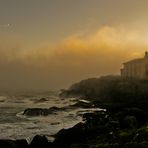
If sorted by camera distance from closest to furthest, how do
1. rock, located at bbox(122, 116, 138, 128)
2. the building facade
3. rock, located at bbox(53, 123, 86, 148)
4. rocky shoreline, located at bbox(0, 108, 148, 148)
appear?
rocky shoreline, located at bbox(0, 108, 148, 148) < rock, located at bbox(53, 123, 86, 148) < rock, located at bbox(122, 116, 138, 128) < the building facade

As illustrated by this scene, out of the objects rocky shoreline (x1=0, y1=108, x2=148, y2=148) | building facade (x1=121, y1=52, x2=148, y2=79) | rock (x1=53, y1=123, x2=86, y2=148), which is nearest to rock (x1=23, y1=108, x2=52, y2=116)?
rocky shoreline (x1=0, y1=108, x2=148, y2=148)

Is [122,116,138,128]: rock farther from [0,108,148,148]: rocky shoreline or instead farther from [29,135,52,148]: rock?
[29,135,52,148]: rock

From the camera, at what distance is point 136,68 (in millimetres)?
119062

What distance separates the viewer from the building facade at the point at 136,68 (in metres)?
112

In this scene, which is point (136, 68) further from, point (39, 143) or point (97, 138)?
point (39, 143)

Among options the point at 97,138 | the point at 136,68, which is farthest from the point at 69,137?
the point at 136,68

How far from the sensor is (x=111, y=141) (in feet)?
69.4

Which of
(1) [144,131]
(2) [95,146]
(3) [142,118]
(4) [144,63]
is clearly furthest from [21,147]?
(4) [144,63]

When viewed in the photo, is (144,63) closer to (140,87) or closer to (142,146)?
(140,87)

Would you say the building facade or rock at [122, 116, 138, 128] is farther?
the building facade

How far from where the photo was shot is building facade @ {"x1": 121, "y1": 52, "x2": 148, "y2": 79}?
367 feet

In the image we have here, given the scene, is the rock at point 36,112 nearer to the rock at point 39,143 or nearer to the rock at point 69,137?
the rock at point 69,137

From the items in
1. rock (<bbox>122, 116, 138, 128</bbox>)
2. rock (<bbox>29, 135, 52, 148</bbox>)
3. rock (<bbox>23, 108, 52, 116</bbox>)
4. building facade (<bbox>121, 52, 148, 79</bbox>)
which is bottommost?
rock (<bbox>29, 135, 52, 148</bbox>)

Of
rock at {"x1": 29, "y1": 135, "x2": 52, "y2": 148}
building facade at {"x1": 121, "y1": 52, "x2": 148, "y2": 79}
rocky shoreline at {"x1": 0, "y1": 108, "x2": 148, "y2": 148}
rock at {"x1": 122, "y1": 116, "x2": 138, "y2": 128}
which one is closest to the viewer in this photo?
rocky shoreline at {"x1": 0, "y1": 108, "x2": 148, "y2": 148}
